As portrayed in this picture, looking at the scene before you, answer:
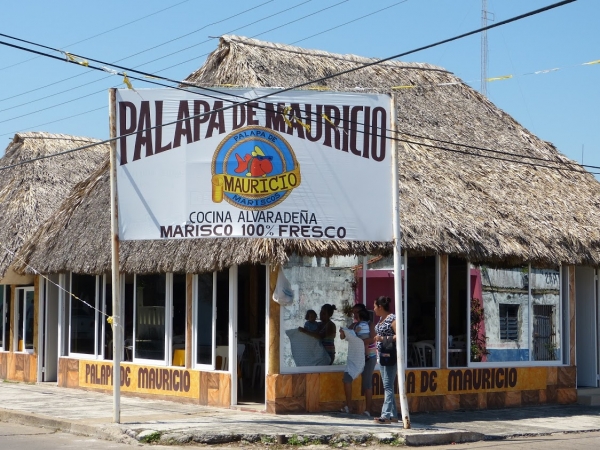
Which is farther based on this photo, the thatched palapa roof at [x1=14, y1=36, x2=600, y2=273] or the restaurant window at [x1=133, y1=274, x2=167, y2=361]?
the restaurant window at [x1=133, y1=274, x2=167, y2=361]

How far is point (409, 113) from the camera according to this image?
20.3 m

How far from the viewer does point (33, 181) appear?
2428cm

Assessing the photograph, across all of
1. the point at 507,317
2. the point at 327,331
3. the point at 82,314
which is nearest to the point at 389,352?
the point at 327,331

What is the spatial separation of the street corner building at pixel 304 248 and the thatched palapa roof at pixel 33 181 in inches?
3.7

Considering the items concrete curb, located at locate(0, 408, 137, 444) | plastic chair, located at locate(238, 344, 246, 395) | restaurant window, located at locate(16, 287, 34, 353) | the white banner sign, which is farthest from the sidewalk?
restaurant window, located at locate(16, 287, 34, 353)

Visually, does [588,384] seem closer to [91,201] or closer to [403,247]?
[403,247]

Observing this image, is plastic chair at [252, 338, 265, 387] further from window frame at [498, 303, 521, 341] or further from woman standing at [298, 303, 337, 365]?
window frame at [498, 303, 521, 341]

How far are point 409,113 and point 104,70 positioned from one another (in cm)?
780

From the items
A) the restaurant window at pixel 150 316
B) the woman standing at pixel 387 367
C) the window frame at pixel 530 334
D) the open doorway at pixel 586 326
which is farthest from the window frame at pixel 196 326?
the open doorway at pixel 586 326

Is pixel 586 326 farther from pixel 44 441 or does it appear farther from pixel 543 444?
pixel 44 441

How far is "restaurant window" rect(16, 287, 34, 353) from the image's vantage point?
22.8m

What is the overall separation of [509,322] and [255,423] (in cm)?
655

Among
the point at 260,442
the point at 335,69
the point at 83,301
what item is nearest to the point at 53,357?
the point at 83,301

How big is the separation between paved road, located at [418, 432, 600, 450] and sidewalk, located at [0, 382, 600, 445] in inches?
11.2
